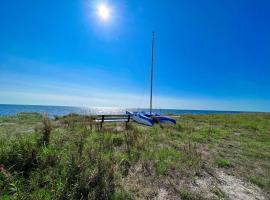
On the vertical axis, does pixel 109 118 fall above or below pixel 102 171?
above

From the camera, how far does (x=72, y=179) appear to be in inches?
112

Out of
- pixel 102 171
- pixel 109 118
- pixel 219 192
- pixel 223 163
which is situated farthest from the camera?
pixel 109 118

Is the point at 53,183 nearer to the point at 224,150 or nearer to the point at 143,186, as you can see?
the point at 143,186

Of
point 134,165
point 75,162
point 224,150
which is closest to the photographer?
point 75,162

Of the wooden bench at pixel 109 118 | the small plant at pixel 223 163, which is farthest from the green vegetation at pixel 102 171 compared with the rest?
the wooden bench at pixel 109 118

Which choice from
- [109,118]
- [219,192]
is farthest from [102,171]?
[109,118]

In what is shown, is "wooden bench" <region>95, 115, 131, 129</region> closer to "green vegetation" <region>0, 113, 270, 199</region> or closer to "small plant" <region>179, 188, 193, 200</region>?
"green vegetation" <region>0, 113, 270, 199</region>

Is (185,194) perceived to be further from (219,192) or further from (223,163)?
(223,163)

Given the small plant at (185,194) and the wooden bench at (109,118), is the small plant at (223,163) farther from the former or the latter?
the wooden bench at (109,118)

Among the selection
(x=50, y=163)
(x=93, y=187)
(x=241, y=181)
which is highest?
(x=50, y=163)

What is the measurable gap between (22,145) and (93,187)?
2.18m

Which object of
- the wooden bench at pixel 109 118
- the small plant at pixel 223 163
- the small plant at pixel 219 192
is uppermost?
the wooden bench at pixel 109 118

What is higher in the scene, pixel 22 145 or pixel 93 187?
pixel 22 145

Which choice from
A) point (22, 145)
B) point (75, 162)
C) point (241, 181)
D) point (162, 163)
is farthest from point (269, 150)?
point (22, 145)
